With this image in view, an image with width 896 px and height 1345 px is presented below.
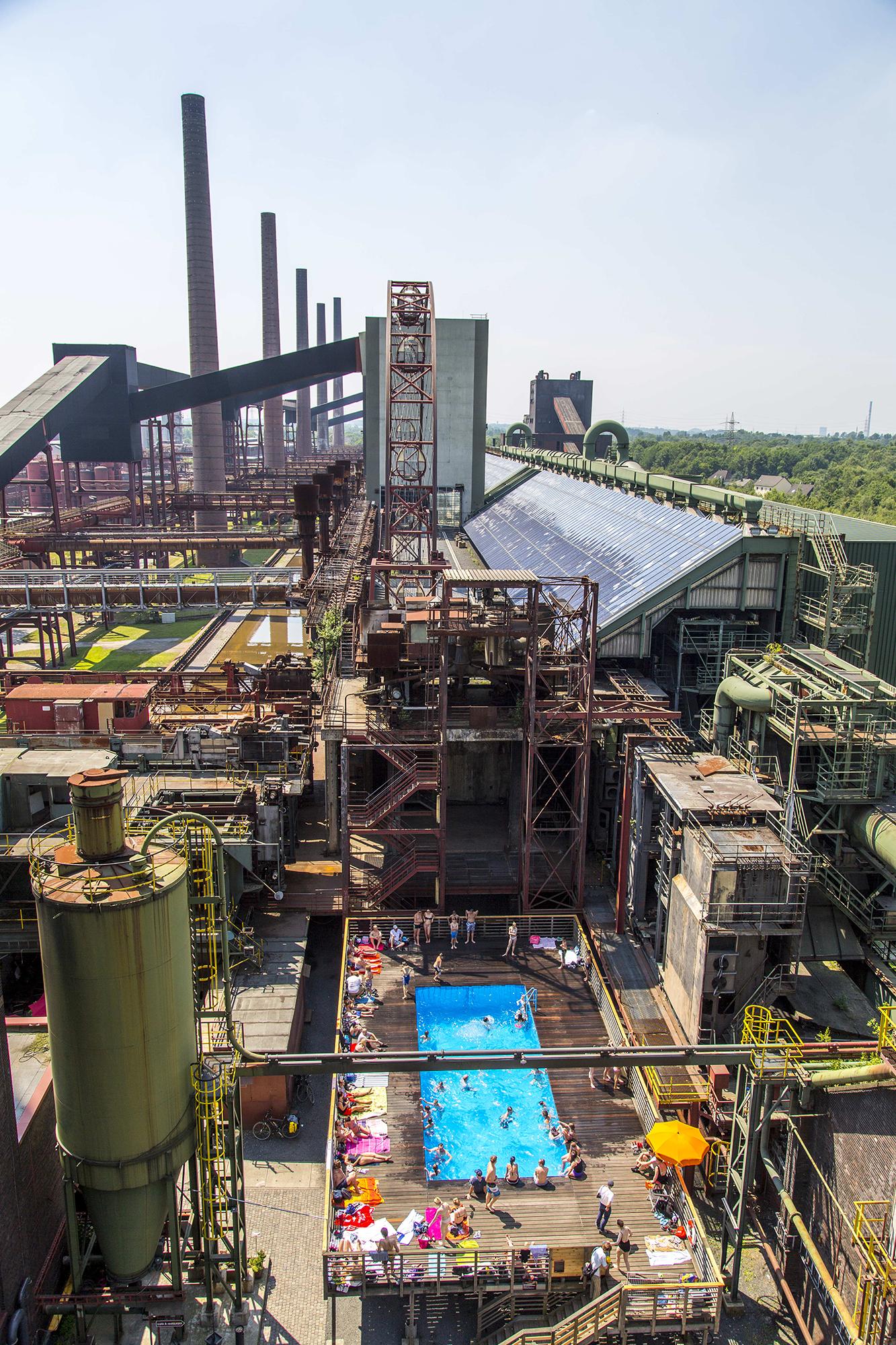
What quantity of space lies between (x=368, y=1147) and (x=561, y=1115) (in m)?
4.86

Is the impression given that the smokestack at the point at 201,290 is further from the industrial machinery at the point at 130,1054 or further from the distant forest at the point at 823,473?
the industrial machinery at the point at 130,1054

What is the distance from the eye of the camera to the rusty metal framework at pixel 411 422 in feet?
179

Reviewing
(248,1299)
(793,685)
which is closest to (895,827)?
(793,685)

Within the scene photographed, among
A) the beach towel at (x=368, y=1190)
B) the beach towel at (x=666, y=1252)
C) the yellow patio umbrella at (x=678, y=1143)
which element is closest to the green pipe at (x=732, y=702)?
the yellow patio umbrella at (x=678, y=1143)

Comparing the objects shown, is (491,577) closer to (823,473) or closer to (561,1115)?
(561,1115)

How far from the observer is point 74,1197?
15.8 metres

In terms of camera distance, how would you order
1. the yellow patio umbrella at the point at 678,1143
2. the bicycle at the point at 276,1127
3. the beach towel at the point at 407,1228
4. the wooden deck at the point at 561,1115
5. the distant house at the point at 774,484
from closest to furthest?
the beach towel at the point at 407,1228 < the wooden deck at the point at 561,1115 < the yellow patio umbrella at the point at 678,1143 < the bicycle at the point at 276,1127 < the distant house at the point at 774,484

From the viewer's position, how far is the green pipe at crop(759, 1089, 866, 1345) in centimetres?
1566

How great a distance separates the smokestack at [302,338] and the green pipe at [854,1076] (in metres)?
147

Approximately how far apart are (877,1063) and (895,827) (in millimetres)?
10959

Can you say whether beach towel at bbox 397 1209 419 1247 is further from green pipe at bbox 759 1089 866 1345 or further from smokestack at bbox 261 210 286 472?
smokestack at bbox 261 210 286 472

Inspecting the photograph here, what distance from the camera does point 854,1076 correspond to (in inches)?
660

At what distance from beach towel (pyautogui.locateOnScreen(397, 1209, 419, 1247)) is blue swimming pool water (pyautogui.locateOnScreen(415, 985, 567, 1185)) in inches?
52.2

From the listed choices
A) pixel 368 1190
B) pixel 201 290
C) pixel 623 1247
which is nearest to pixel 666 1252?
pixel 623 1247
